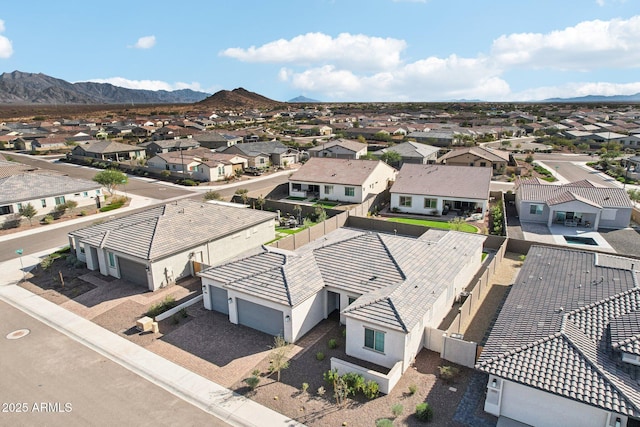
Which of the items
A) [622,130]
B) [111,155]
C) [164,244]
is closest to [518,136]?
[622,130]

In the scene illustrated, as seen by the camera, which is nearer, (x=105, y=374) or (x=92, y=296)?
(x=105, y=374)

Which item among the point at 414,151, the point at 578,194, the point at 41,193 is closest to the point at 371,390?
the point at 578,194

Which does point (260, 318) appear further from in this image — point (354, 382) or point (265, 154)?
point (265, 154)

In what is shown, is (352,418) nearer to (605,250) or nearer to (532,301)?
(532,301)

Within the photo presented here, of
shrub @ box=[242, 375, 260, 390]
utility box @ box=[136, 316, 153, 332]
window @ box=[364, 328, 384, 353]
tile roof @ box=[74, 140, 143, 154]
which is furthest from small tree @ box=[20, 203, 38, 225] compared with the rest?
window @ box=[364, 328, 384, 353]

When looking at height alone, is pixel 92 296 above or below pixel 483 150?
below

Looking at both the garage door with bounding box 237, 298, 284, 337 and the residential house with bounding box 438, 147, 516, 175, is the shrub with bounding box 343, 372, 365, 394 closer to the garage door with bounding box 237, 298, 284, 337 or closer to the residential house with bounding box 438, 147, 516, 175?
the garage door with bounding box 237, 298, 284, 337

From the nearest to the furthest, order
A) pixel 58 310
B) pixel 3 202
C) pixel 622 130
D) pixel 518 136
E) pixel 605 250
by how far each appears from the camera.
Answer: pixel 58 310 → pixel 605 250 → pixel 3 202 → pixel 622 130 → pixel 518 136
